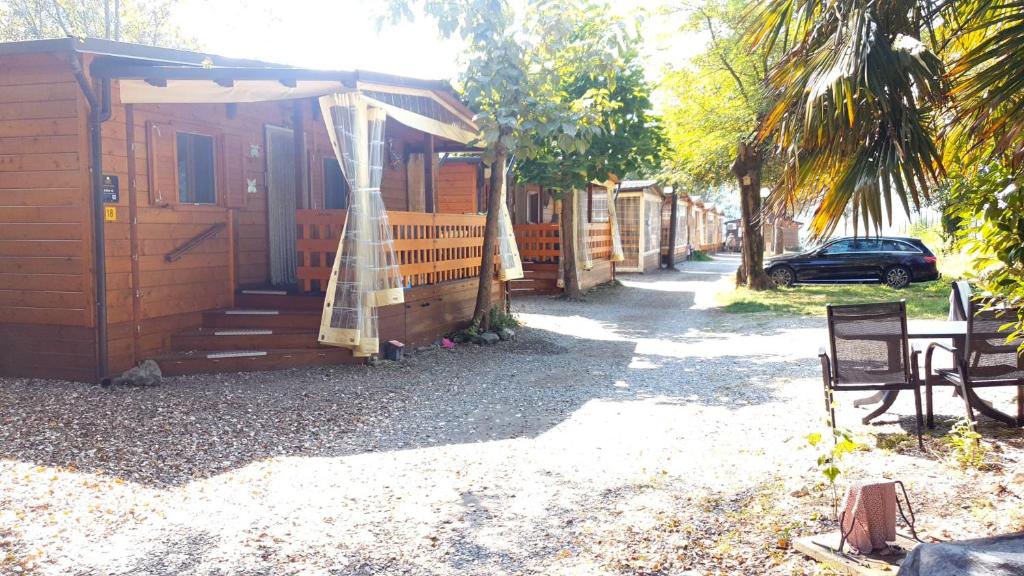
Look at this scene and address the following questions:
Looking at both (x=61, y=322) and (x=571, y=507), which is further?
(x=61, y=322)

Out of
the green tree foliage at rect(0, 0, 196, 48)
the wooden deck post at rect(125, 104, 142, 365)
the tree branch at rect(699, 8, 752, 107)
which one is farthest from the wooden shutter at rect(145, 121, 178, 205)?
the green tree foliage at rect(0, 0, 196, 48)

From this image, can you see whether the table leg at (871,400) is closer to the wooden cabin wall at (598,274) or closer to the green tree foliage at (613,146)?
the green tree foliage at (613,146)

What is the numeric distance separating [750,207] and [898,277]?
388 centimetres

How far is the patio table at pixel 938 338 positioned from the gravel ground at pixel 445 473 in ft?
0.48

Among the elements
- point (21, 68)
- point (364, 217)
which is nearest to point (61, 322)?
point (21, 68)

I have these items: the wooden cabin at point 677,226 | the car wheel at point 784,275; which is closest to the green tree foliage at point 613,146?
the car wheel at point 784,275

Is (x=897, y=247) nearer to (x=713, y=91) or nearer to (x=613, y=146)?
(x=713, y=91)

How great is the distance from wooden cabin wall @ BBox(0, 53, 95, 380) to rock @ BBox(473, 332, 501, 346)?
4746 mm

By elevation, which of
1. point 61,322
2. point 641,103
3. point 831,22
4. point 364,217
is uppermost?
point 641,103

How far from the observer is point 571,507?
15.0 feet

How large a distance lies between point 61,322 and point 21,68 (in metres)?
2.39

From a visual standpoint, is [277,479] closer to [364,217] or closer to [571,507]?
[571,507]

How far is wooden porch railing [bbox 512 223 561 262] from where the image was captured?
61.9 feet

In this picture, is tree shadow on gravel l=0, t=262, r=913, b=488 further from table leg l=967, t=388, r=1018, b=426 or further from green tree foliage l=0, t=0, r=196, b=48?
green tree foliage l=0, t=0, r=196, b=48
